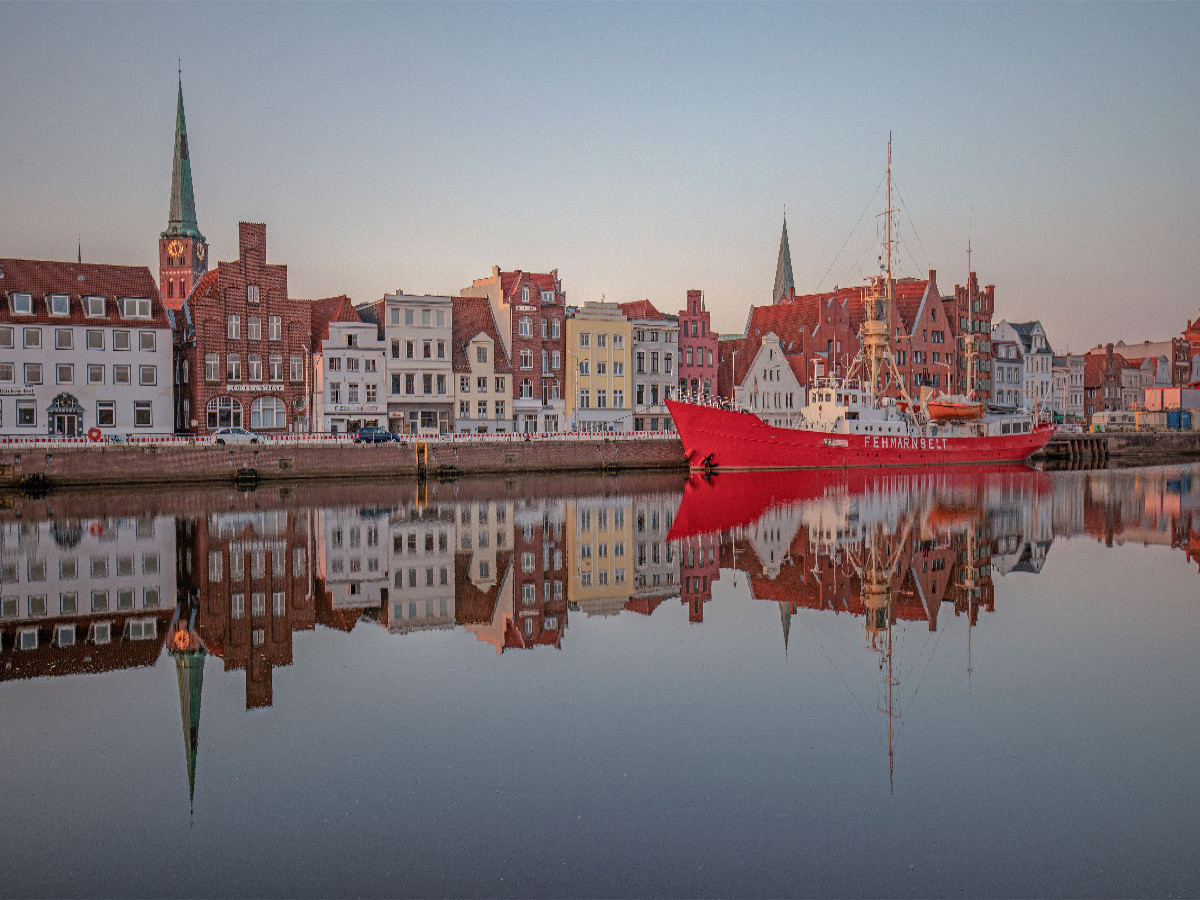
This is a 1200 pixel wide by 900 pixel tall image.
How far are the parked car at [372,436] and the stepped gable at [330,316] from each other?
27.8 ft

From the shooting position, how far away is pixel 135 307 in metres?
56.4

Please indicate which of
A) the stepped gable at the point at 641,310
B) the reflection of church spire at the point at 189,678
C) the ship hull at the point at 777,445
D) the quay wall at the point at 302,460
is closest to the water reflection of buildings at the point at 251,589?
the reflection of church spire at the point at 189,678

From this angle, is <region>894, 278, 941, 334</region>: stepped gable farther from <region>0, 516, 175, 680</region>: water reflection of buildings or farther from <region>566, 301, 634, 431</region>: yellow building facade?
<region>0, 516, 175, 680</region>: water reflection of buildings

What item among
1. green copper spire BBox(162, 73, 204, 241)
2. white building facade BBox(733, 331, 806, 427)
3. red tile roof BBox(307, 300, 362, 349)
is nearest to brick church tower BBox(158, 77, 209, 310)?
green copper spire BBox(162, 73, 204, 241)

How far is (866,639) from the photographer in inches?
621

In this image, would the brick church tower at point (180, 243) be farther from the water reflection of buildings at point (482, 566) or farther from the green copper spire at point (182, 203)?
the water reflection of buildings at point (482, 566)

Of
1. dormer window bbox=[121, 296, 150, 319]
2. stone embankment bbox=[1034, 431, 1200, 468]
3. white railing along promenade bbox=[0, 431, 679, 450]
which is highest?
dormer window bbox=[121, 296, 150, 319]

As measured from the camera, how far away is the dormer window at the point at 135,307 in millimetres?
56219

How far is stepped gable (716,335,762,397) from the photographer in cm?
7844

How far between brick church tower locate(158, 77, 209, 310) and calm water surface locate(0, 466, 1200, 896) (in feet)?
298

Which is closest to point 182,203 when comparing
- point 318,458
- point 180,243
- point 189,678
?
point 180,243

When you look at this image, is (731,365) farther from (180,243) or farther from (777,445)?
(180,243)

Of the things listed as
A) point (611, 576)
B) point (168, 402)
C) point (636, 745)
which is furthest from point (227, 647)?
point (168, 402)

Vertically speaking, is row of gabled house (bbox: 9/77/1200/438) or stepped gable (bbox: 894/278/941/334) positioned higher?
stepped gable (bbox: 894/278/941/334)
